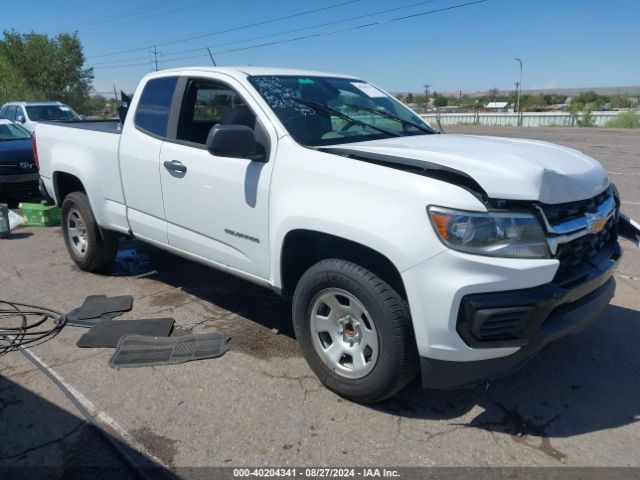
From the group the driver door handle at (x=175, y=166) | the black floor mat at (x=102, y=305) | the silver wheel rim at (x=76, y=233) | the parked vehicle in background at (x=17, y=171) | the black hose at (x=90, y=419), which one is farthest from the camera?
the parked vehicle in background at (x=17, y=171)

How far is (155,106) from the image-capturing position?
4.65 m

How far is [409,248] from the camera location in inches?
109

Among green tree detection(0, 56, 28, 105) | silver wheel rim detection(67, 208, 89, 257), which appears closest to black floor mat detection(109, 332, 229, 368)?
silver wheel rim detection(67, 208, 89, 257)

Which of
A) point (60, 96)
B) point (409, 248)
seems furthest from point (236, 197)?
point (60, 96)

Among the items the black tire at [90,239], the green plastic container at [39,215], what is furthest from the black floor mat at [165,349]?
the green plastic container at [39,215]

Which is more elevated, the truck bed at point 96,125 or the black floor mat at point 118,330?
the truck bed at point 96,125

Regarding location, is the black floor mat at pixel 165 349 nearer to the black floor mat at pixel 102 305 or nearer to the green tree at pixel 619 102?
the black floor mat at pixel 102 305

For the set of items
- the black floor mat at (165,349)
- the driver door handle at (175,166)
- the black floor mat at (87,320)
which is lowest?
the black floor mat at (165,349)

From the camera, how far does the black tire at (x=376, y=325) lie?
2939 mm

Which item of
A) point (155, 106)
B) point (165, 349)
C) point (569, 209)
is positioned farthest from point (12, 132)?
point (569, 209)

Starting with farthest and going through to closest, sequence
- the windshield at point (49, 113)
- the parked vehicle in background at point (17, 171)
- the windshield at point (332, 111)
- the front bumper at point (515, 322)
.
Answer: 1. the windshield at point (49, 113)
2. the parked vehicle in background at point (17, 171)
3. the windshield at point (332, 111)
4. the front bumper at point (515, 322)

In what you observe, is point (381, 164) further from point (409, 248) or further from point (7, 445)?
point (7, 445)

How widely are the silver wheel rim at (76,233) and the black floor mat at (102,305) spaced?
2.67 feet

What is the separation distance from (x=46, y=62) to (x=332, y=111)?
158ft
